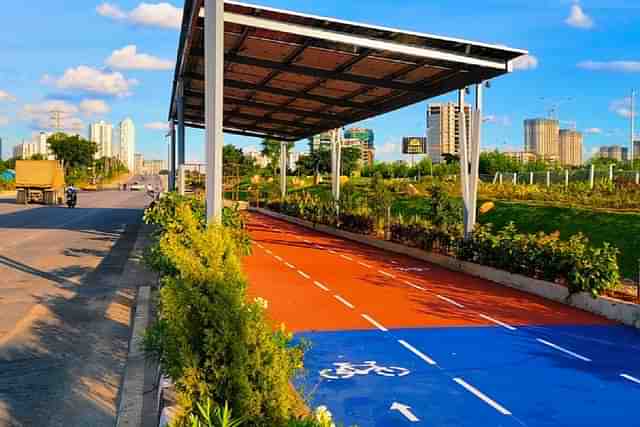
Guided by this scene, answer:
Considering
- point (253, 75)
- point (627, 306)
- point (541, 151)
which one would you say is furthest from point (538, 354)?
point (541, 151)

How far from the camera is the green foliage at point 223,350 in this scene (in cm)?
394

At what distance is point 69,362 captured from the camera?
7820 millimetres


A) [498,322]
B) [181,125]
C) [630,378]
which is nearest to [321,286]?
[498,322]

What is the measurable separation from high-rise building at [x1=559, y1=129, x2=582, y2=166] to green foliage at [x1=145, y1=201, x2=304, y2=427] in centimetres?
15407

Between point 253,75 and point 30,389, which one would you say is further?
point 253,75

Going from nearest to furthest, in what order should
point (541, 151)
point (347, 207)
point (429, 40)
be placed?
point (429, 40) → point (347, 207) → point (541, 151)

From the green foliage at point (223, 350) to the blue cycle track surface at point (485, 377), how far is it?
1386 mm

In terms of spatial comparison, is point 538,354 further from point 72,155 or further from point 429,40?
point 72,155

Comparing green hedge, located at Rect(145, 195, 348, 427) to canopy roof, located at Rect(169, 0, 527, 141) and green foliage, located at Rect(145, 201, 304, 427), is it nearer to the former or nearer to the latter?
green foliage, located at Rect(145, 201, 304, 427)

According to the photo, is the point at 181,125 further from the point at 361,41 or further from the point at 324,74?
the point at 361,41

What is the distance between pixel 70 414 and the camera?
6062mm

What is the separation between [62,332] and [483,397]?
19.7ft

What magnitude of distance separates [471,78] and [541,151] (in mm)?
144424

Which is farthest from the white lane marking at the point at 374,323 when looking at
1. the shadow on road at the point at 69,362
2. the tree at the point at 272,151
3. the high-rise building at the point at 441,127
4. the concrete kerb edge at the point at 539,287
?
the high-rise building at the point at 441,127
